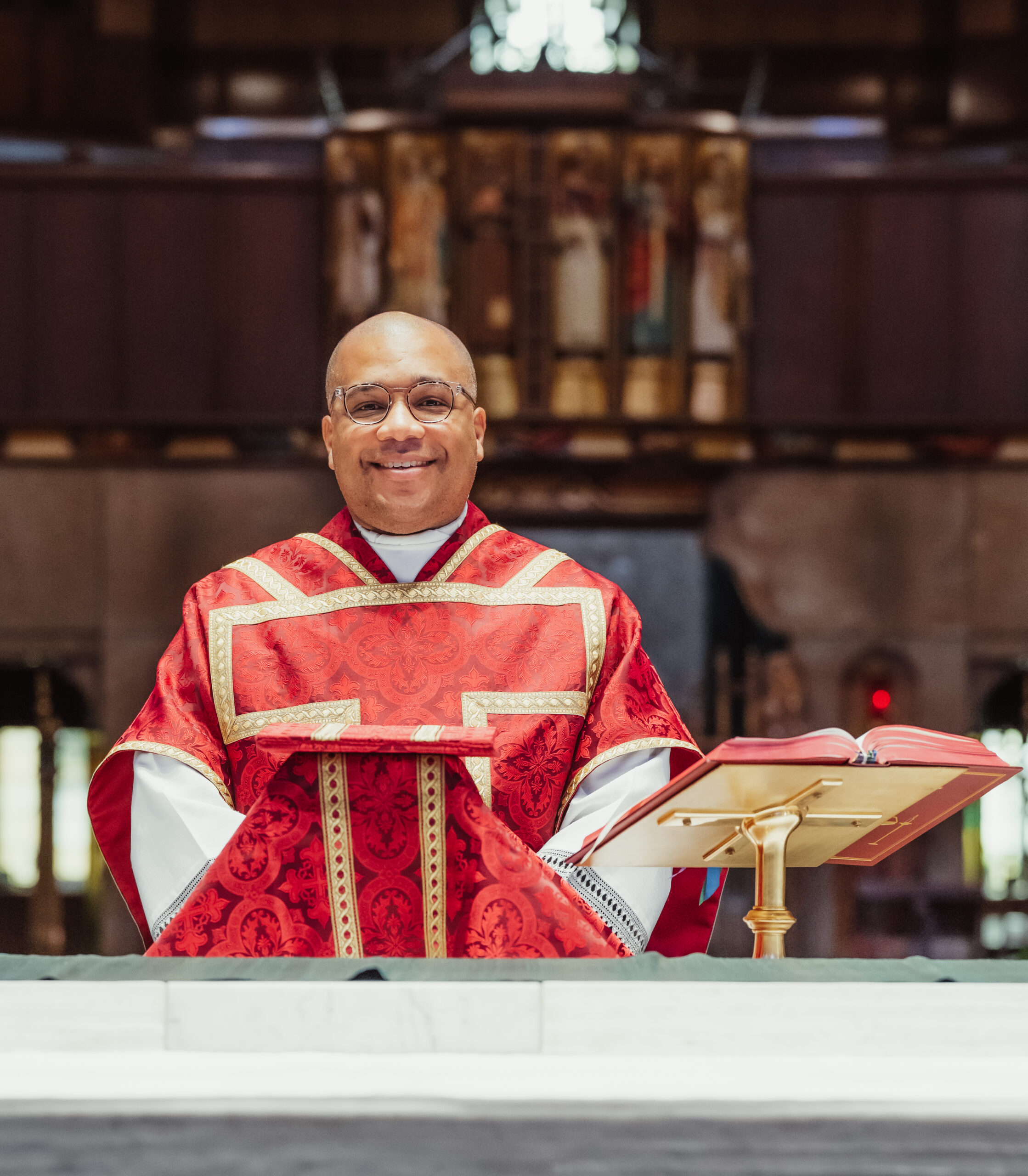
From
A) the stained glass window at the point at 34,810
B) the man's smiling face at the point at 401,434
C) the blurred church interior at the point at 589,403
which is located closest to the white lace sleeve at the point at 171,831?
the man's smiling face at the point at 401,434

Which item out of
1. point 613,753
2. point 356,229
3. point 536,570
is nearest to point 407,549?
point 536,570

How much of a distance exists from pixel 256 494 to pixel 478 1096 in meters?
8.33

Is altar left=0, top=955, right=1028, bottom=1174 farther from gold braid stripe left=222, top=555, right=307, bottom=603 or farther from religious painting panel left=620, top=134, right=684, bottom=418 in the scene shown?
religious painting panel left=620, top=134, right=684, bottom=418

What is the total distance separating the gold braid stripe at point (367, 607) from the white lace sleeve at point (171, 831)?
177 millimetres

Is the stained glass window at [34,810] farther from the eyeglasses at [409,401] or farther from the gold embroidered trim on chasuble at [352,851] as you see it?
the gold embroidered trim on chasuble at [352,851]

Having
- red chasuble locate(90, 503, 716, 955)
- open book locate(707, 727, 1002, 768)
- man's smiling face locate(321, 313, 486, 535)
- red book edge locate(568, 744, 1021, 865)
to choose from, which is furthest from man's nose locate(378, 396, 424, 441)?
open book locate(707, 727, 1002, 768)

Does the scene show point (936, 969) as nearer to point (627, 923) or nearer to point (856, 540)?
point (627, 923)

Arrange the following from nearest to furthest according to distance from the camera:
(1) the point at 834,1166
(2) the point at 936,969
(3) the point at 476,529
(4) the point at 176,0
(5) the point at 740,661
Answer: (1) the point at 834,1166 < (2) the point at 936,969 < (3) the point at 476,529 < (5) the point at 740,661 < (4) the point at 176,0

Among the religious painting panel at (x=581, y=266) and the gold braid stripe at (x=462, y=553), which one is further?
the religious painting panel at (x=581, y=266)

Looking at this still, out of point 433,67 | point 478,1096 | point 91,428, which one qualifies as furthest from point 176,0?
point 478,1096

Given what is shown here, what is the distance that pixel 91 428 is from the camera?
9.58 m

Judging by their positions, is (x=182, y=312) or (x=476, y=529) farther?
(x=182, y=312)

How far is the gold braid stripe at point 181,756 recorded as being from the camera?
2576mm

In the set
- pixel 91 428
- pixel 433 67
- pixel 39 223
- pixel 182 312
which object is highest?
pixel 433 67
